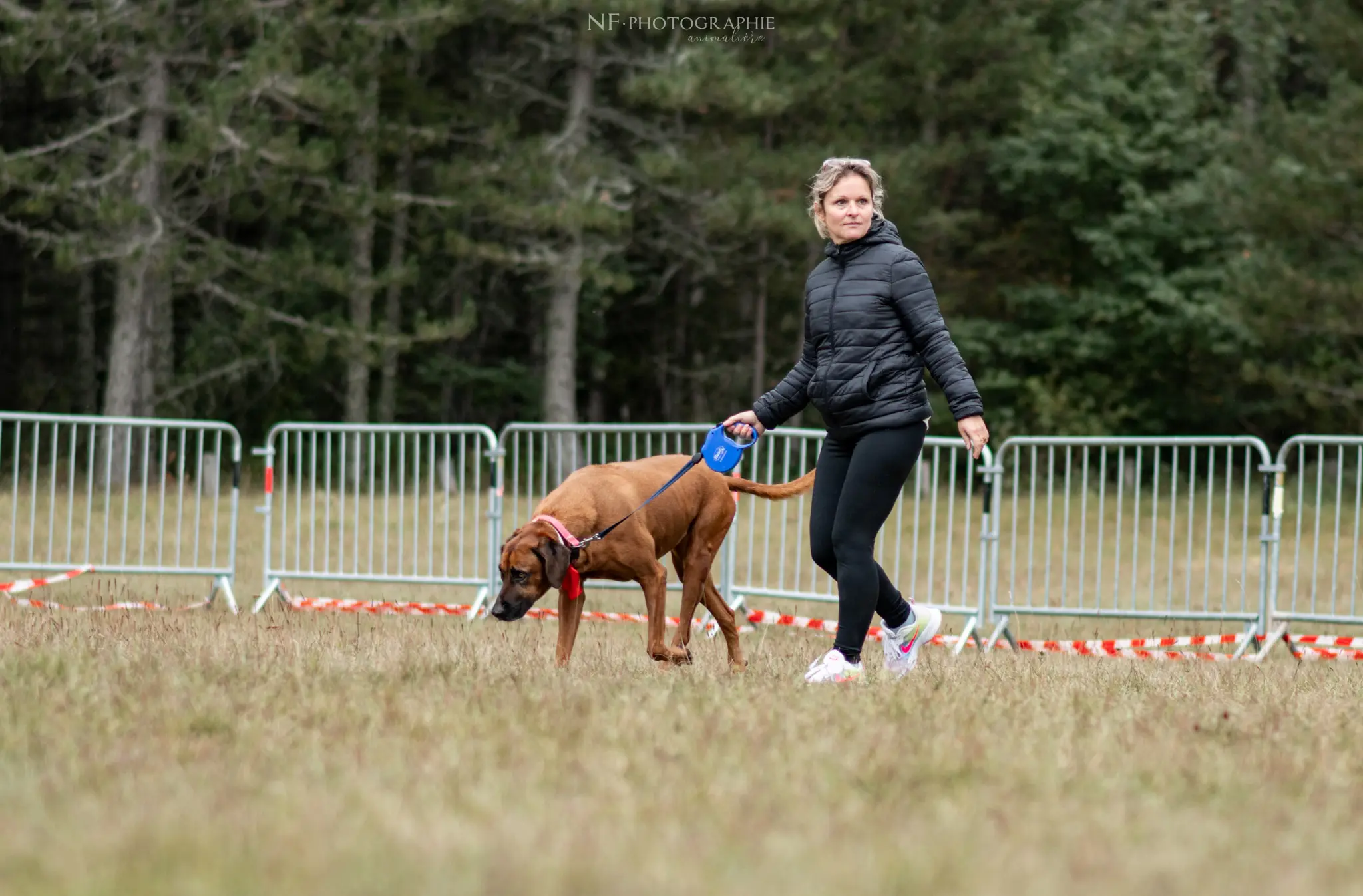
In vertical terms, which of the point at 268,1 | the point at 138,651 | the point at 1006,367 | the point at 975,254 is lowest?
the point at 138,651

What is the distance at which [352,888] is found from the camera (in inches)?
124

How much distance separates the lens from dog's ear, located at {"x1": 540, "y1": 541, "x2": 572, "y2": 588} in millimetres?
7086

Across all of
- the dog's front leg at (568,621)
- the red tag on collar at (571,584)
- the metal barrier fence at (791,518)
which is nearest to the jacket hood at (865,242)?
the red tag on collar at (571,584)

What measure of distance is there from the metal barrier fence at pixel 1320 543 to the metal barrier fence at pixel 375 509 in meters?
5.26

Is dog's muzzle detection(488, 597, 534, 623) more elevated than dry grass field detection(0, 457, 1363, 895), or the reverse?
dog's muzzle detection(488, 597, 534, 623)

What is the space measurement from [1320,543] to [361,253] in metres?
18.2

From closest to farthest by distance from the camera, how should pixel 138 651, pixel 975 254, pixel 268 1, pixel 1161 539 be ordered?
pixel 138 651, pixel 1161 539, pixel 268 1, pixel 975 254

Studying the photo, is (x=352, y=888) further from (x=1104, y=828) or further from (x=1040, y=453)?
(x=1040, y=453)

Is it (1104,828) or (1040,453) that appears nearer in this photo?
(1104,828)

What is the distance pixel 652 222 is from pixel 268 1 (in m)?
9.82

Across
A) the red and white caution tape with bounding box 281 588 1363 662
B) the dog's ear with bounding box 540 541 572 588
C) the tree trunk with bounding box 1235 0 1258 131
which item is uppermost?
the tree trunk with bounding box 1235 0 1258 131

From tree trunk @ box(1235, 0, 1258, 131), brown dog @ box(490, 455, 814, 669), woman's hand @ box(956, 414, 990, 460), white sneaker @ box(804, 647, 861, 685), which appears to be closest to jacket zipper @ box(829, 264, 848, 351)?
woman's hand @ box(956, 414, 990, 460)

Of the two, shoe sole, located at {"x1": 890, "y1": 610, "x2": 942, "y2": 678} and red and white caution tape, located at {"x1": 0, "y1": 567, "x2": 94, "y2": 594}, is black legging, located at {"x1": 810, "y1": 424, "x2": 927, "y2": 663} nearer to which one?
shoe sole, located at {"x1": 890, "y1": 610, "x2": 942, "y2": 678}

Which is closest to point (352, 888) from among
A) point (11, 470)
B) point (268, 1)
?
point (11, 470)
